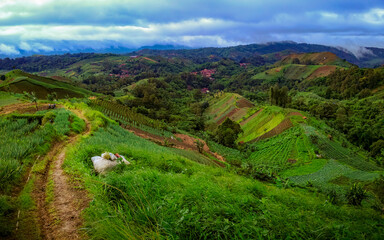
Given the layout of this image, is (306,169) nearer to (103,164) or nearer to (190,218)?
(103,164)

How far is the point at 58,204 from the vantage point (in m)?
5.25

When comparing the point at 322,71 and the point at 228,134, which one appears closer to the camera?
the point at 228,134

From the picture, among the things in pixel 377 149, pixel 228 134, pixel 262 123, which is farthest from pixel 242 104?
pixel 377 149

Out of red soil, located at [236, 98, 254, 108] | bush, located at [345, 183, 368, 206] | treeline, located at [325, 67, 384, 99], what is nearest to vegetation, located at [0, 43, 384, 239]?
bush, located at [345, 183, 368, 206]

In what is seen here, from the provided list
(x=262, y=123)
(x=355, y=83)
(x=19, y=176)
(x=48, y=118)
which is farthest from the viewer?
(x=355, y=83)

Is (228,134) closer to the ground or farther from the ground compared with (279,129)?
closer to the ground

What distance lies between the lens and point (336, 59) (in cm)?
17038

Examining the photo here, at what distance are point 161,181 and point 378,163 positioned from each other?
141 ft

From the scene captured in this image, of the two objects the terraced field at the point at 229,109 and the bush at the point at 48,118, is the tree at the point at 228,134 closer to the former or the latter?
the terraced field at the point at 229,109

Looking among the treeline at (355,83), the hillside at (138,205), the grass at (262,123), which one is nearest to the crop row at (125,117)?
the grass at (262,123)

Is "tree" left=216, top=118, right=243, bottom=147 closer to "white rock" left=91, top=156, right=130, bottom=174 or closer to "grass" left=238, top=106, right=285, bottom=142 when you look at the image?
"grass" left=238, top=106, right=285, bottom=142

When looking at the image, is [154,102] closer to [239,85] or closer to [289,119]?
[289,119]

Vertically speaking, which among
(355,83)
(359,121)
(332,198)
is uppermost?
(355,83)

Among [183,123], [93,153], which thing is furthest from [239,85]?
[93,153]
